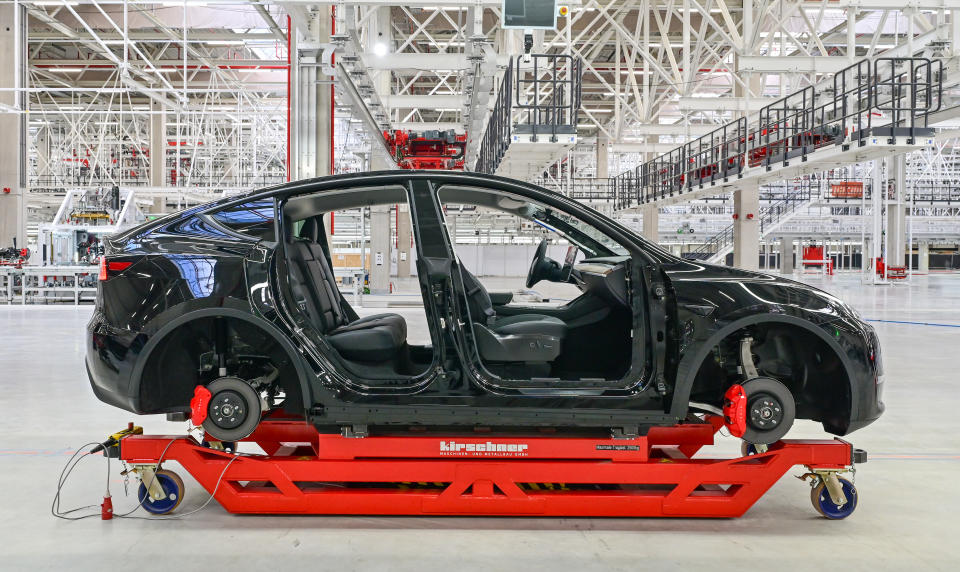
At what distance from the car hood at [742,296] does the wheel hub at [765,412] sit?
388mm

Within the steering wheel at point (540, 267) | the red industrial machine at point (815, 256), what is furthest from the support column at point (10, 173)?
the red industrial machine at point (815, 256)

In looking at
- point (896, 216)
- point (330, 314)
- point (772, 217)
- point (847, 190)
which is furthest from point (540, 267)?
point (847, 190)

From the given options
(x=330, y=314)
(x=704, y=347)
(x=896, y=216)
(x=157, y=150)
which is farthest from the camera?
(x=896, y=216)

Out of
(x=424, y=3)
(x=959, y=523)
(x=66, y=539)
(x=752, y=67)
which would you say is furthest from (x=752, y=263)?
(x=66, y=539)

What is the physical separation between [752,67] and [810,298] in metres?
12.6

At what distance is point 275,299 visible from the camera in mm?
3090

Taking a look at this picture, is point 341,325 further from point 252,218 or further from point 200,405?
point 200,405

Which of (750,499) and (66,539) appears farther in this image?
(750,499)

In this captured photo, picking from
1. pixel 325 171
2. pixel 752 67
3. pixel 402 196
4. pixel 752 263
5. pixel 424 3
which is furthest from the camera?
pixel 752 263

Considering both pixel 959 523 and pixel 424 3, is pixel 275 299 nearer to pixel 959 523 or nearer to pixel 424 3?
pixel 959 523

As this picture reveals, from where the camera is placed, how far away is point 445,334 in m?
3.05

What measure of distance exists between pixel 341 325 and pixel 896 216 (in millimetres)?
32407

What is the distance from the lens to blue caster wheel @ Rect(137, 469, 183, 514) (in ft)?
10.3

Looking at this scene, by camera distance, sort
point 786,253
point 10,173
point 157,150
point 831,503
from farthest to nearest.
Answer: point 786,253, point 157,150, point 10,173, point 831,503
